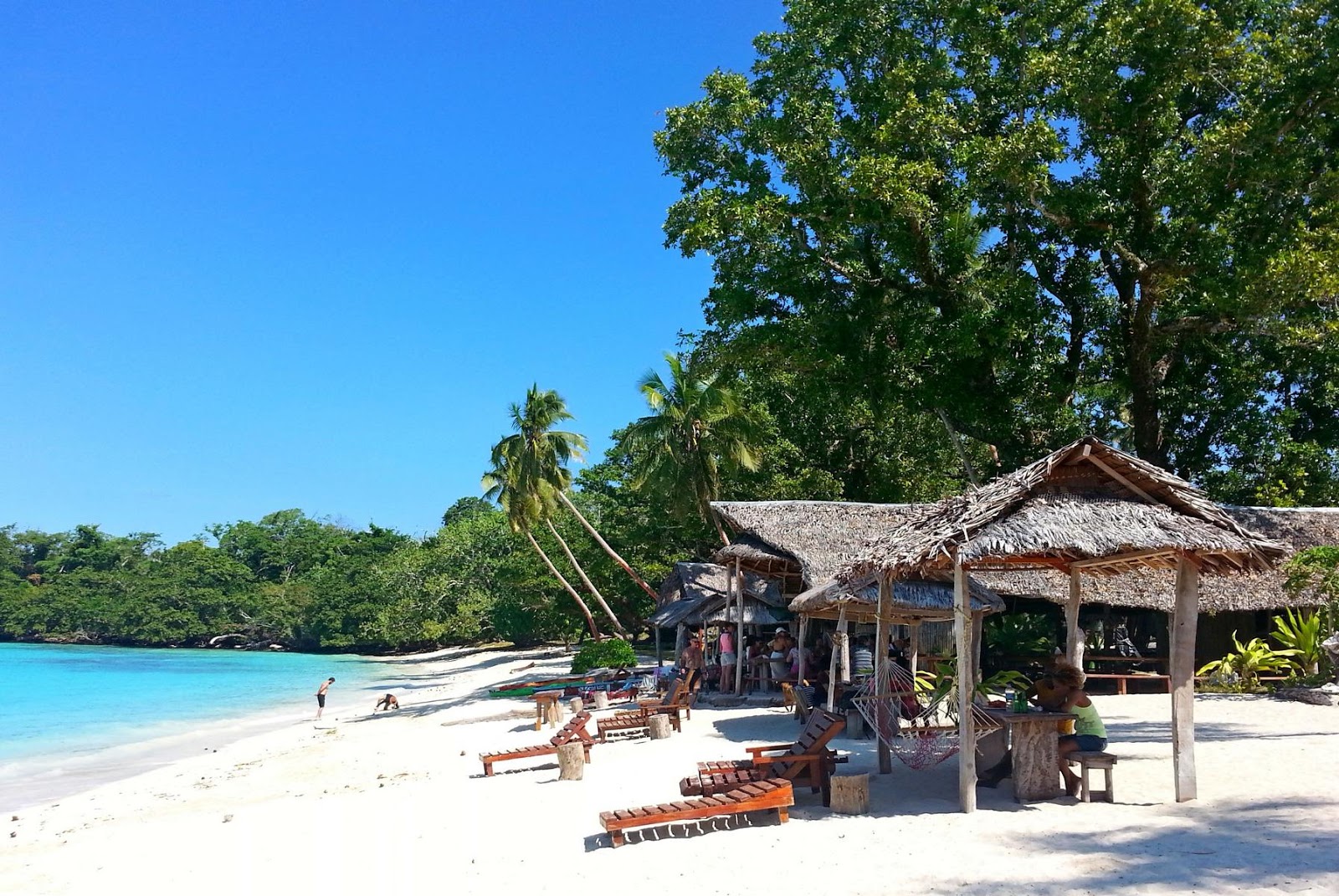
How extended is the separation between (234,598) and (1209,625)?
6181 cm

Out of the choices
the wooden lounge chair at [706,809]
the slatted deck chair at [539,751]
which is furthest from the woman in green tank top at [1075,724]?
the slatted deck chair at [539,751]

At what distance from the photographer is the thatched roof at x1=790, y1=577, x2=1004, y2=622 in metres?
12.6

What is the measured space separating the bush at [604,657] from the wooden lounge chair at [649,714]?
1103cm

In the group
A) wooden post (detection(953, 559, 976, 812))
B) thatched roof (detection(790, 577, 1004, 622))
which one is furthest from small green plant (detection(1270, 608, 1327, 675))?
wooden post (detection(953, 559, 976, 812))

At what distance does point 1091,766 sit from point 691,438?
64.5ft

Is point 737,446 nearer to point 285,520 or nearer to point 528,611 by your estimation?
point 528,611

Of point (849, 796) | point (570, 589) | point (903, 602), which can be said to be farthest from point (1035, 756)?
point (570, 589)

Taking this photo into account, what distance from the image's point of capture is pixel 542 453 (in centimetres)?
3209

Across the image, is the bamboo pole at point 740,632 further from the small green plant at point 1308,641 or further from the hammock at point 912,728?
the small green plant at point 1308,641

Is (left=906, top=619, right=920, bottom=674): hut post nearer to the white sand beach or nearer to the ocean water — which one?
the white sand beach

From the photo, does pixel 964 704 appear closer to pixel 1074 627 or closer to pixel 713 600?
pixel 1074 627

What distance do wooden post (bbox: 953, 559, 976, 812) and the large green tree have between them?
7295mm

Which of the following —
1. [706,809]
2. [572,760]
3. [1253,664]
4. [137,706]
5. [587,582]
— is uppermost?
[587,582]

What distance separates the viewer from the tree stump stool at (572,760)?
10.4 m
